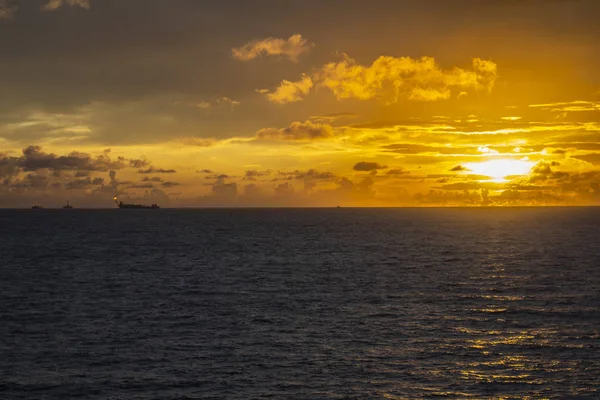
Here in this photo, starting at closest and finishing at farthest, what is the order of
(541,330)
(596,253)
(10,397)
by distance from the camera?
1. (10,397)
2. (541,330)
3. (596,253)

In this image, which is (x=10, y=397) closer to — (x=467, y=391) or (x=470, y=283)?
(x=467, y=391)

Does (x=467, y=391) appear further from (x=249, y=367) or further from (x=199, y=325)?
(x=199, y=325)

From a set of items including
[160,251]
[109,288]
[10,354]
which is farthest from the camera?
[160,251]

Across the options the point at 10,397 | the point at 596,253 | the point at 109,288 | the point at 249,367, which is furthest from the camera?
the point at 596,253

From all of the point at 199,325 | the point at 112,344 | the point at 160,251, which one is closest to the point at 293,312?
the point at 199,325

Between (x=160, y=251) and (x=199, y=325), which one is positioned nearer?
(x=199, y=325)

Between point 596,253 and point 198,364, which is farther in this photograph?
point 596,253

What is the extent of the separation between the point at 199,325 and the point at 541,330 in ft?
110

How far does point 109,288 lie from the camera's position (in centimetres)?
8912

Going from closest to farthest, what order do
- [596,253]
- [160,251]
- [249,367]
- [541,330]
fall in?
[249,367]
[541,330]
[596,253]
[160,251]

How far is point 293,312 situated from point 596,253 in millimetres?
93278

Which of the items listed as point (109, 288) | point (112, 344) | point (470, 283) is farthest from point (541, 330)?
point (109, 288)

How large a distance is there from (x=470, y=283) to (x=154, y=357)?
183 feet

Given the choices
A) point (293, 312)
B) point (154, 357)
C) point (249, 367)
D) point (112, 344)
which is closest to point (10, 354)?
point (112, 344)
